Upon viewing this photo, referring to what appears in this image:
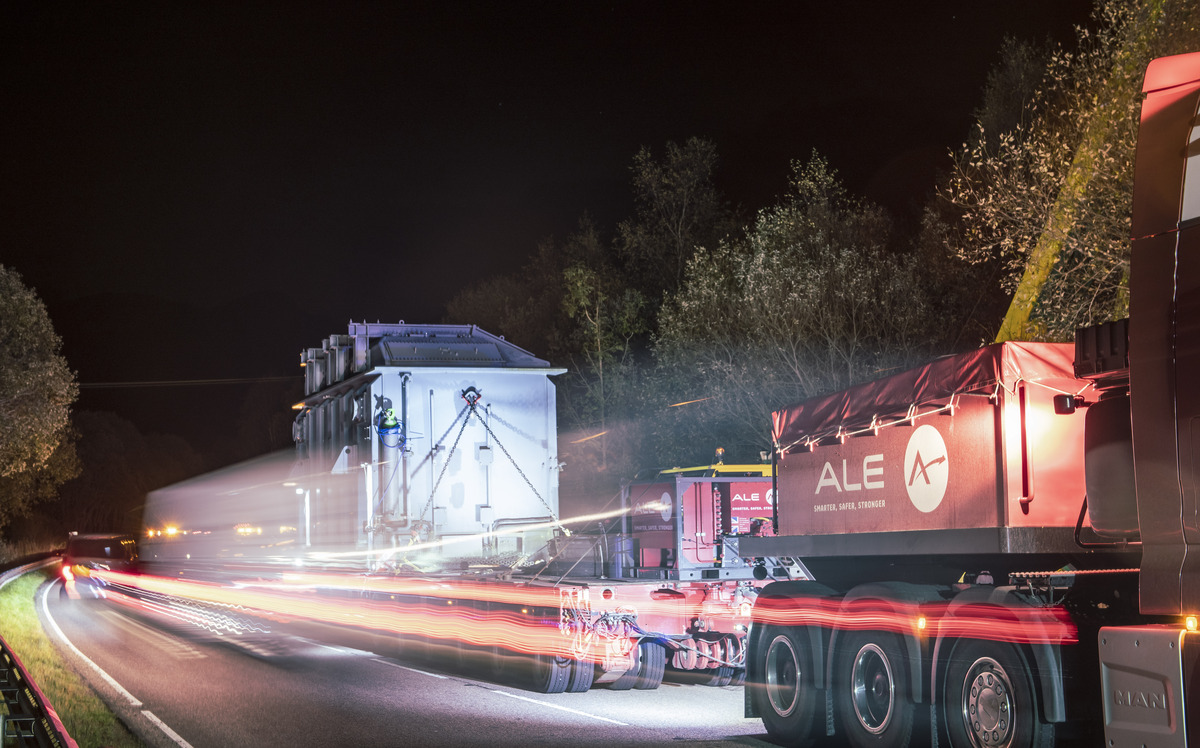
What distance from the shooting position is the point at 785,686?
9117 millimetres

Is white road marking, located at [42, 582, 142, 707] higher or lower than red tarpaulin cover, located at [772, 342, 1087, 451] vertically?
lower

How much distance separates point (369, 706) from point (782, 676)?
4.25m

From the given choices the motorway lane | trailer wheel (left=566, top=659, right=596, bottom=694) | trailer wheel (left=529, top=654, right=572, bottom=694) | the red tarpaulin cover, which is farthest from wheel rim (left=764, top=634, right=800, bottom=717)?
trailer wheel (left=529, top=654, right=572, bottom=694)

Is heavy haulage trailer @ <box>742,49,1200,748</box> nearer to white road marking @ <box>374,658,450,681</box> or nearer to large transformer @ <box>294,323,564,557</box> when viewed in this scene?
white road marking @ <box>374,658,450,681</box>

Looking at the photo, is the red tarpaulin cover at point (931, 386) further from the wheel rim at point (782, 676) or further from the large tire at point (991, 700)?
the wheel rim at point (782, 676)

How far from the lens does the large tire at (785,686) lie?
28.7 feet

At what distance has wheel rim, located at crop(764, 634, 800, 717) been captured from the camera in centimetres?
896

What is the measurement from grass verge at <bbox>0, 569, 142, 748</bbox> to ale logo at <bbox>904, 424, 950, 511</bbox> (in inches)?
245

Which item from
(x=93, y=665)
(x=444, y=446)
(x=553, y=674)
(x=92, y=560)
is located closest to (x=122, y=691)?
(x=93, y=665)

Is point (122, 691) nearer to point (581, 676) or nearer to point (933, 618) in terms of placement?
point (581, 676)

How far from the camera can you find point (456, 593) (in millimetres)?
14477

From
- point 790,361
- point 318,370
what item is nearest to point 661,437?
point 790,361

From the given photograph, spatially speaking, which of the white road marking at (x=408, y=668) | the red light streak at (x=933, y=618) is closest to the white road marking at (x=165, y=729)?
the white road marking at (x=408, y=668)

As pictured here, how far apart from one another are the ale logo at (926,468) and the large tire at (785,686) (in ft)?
5.53
